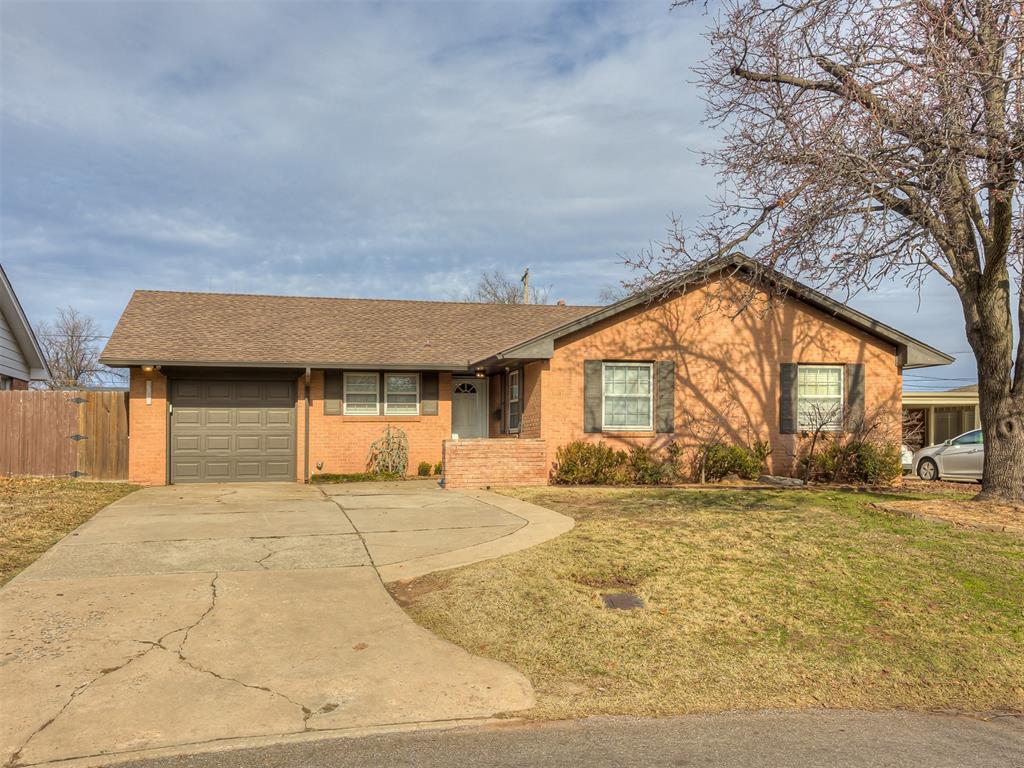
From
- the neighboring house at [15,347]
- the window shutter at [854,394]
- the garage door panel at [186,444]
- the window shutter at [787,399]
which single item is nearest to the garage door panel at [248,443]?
the garage door panel at [186,444]

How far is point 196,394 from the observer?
1669cm

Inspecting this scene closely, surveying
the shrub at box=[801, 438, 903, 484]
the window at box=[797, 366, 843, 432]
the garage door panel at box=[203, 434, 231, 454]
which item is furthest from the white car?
the garage door panel at box=[203, 434, 231, 454]

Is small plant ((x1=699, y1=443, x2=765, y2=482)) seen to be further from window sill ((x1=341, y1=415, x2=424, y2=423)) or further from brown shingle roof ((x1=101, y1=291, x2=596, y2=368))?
window sill ((x1=341, y1=415, x2=424, y2=423))

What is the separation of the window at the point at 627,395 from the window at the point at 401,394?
4485mm

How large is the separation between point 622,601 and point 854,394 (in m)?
11.9

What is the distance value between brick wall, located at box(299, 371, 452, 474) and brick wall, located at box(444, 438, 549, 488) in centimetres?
279

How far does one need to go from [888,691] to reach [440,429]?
13318 millimetres

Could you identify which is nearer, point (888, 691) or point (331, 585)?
point (888, 691)

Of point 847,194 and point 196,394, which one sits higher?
point 847,194

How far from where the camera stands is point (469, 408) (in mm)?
19766

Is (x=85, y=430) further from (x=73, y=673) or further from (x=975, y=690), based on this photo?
(x=975, y=690)

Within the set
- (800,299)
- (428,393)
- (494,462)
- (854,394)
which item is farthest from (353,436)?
(854,394)

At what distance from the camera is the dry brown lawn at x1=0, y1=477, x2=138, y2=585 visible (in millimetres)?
8352

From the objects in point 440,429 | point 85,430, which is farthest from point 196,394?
point 440,429
